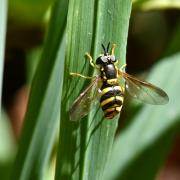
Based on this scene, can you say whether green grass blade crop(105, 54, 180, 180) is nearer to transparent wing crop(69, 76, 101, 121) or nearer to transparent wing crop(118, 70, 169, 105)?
transparent wing crop(118, 70, 169, 105)

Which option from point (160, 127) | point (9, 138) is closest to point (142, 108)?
point (160, 127)

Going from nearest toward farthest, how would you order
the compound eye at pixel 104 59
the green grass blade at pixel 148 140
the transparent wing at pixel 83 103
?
the transparent wing at pixel 83 103
the compound eye at pixel 104 59
the green grass blade at pixel 148 140

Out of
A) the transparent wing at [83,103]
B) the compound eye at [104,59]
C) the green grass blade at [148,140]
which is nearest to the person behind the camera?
the transparent wing at [83,103]

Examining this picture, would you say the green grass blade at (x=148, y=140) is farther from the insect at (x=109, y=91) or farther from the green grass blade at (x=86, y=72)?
the green grass blade at (x=86, y=72)

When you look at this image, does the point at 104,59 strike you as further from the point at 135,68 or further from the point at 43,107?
the point at 135,68

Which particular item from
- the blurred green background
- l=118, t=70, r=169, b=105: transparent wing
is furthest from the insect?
the blurred green background

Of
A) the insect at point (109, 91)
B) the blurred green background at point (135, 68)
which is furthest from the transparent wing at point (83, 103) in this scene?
the blurred green background at point (135, 68)

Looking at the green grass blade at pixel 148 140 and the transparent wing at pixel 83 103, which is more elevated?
the transparent wing at pixel 83 103

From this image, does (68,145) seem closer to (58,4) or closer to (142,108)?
(58,4)
